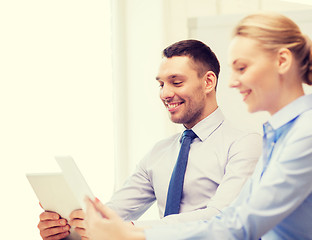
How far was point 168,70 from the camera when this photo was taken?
2084 mm

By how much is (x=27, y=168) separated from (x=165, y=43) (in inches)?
49.8

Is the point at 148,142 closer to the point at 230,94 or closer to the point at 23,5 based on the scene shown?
the point at 230,94

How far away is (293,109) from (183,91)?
0.83 metres

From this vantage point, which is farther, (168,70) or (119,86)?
(119,86)

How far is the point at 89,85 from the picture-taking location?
132 inches

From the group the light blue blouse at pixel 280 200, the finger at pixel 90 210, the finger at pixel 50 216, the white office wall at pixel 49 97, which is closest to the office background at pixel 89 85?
the white office wall at pixel 49 97

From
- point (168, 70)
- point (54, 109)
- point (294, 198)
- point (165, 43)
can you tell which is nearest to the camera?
point (294, 198)

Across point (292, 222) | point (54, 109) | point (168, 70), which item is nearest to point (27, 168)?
point (54, 109)

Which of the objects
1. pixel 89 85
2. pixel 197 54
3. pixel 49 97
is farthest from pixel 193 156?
pixel 89 85

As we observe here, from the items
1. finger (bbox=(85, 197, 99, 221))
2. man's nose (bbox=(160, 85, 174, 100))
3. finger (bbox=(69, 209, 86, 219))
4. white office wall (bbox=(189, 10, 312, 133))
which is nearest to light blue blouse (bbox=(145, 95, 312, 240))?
finger (bbox=(85, 197, 99, 221))

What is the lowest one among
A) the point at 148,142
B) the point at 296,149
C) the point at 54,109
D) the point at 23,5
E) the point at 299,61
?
the point at 148,142

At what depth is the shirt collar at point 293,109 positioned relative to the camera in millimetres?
1276

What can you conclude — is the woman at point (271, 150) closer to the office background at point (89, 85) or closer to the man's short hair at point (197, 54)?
the man's short hair at point (197, 54)

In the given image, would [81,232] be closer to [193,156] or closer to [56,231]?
[56,231]
